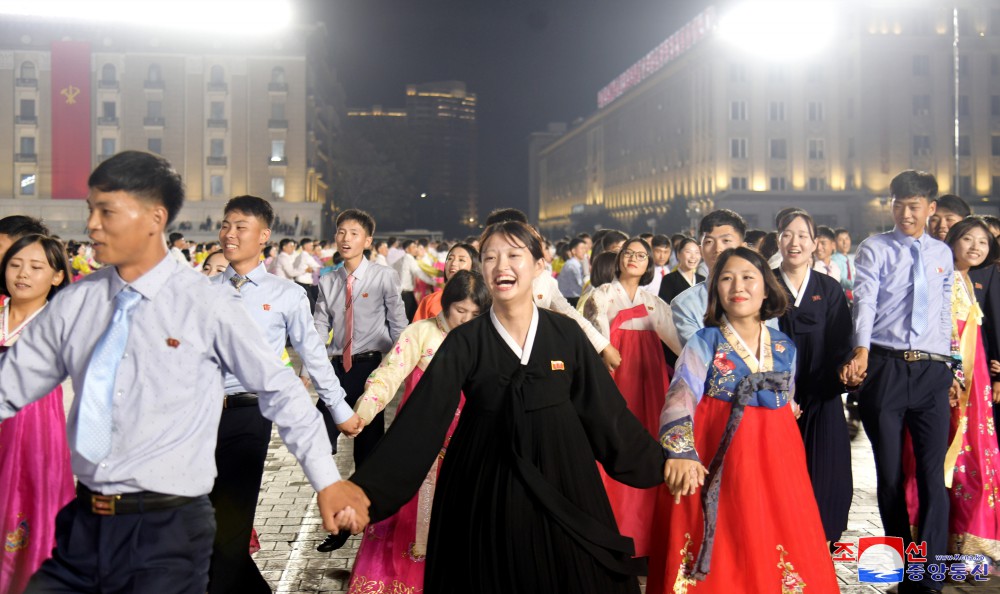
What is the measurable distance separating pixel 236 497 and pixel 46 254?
1.60m

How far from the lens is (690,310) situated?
5.81 metres

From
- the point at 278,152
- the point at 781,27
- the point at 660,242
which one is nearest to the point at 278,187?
the point at 278,152

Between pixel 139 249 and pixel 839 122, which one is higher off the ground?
pixel 839 122

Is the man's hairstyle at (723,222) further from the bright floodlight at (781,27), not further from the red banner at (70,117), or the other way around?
the red banner at (70,117)

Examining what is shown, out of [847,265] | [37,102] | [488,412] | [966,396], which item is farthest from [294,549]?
[37,102]

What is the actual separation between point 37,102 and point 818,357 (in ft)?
228

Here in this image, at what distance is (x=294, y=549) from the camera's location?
581 cm

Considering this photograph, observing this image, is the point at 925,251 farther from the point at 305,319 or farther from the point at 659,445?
the point at 305,319

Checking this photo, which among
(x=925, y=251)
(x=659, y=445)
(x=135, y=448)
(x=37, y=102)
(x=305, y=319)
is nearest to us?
(x=135, y=448)

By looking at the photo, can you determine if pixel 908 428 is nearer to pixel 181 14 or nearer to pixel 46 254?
pixel 46 254

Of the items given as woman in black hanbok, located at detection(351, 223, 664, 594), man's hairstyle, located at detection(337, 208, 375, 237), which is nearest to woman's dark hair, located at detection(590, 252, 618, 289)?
man's hairstyle, located at detection(337, 208, 375, 237)

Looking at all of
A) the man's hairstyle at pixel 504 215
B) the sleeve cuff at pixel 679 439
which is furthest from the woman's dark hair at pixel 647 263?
the sleeve cuff at pixel 679 439

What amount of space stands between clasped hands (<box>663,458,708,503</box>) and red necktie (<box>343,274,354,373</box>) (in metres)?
3.67

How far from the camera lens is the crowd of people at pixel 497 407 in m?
2.90
